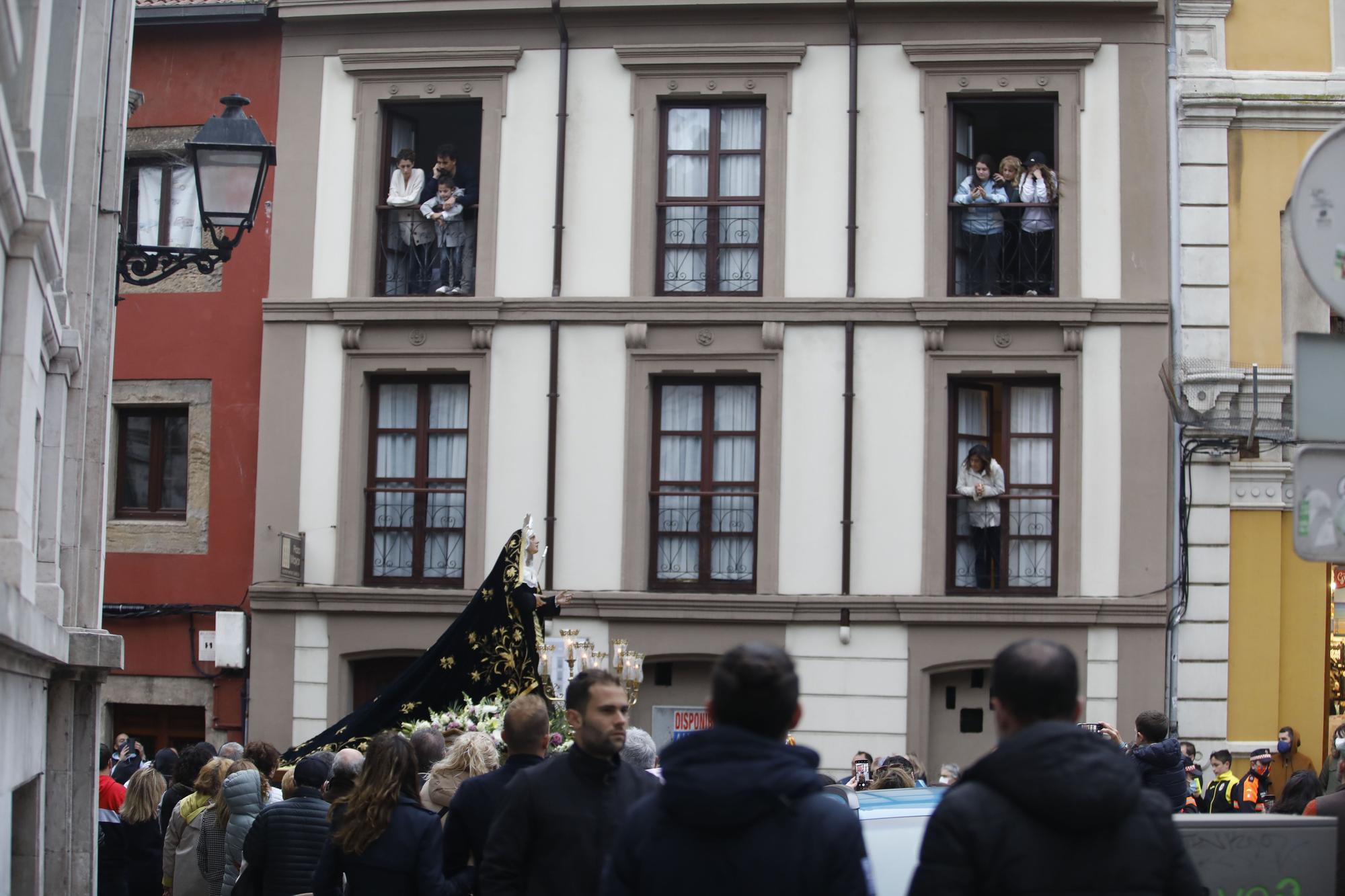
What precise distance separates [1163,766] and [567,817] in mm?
6204

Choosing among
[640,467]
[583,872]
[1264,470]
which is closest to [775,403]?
[640,467]

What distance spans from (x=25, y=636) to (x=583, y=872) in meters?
3.59

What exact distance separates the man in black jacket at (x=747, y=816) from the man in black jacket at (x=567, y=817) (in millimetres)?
1362

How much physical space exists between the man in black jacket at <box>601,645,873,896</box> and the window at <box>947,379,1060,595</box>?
1545 centimetres

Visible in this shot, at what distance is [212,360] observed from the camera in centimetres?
2120

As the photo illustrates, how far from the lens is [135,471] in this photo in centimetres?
2159

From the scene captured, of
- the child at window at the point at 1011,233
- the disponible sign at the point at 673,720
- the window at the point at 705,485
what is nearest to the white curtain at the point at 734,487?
the window at the point at 705,485

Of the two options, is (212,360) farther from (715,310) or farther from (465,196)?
(715,310)

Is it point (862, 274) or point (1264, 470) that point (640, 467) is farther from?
point (1264, 470)

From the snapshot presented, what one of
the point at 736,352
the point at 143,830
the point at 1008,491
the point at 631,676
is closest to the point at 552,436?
the point at 736,352

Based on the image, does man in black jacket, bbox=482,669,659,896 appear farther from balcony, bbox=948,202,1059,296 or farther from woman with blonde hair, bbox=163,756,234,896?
balcony, bbox=948,202,1059,296

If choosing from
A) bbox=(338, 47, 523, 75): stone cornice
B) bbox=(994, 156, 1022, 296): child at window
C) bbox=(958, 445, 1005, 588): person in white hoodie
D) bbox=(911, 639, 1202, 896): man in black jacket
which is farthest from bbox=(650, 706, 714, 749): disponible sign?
bbox=(911, 639, 1202, 896): man in black jacket

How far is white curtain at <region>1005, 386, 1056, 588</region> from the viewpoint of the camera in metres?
19.6

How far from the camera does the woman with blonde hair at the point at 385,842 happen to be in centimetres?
699
